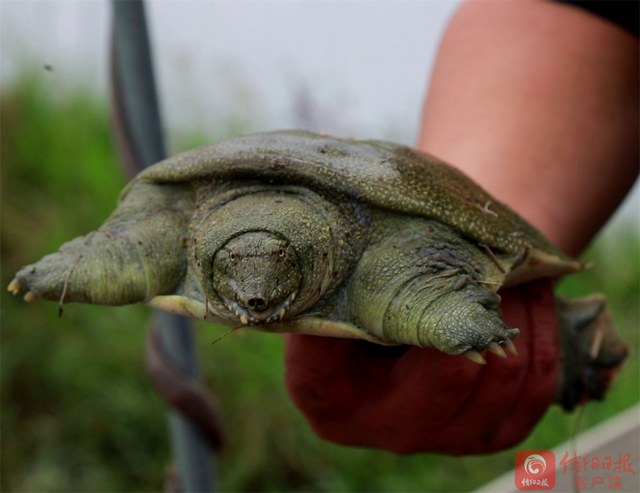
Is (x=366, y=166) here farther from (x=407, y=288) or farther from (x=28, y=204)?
(x=28, y=204)


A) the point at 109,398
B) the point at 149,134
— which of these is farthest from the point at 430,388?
the point at 109,398

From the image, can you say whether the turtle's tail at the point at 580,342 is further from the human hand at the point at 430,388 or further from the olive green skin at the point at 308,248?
the olive green skin at the point at 308,248

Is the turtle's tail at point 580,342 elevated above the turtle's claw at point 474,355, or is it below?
below

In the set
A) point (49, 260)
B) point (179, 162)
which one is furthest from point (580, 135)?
point (49, 260)

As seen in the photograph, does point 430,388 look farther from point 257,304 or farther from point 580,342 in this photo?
point 580,342

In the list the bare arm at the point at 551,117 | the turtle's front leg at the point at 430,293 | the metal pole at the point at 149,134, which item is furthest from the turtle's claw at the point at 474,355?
the metal pole at the point at 149,134

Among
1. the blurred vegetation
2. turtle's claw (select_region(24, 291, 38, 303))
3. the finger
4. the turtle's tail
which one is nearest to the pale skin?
the finger

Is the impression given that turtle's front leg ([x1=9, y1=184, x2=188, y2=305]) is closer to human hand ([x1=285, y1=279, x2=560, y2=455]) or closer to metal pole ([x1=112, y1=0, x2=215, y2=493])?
human hand ([x1=285, y1=279, x2=560, y2=455])
